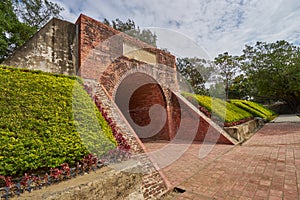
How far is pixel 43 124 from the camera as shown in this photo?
2508mm

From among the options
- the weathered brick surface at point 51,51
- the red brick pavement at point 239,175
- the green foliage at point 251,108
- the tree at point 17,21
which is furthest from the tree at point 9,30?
the green foliage at point 251,108

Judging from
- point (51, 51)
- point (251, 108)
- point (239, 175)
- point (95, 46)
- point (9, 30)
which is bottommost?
point (239, 175)

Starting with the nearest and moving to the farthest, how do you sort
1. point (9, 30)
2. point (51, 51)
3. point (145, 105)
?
point (51, 51) < point (145, 105) < point (9, 30)

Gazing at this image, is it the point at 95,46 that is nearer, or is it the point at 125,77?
the point at 95,46

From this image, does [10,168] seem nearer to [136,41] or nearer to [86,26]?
[86,26]

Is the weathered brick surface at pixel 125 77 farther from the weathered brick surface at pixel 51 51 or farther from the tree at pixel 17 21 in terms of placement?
the tree at pixel 17 21

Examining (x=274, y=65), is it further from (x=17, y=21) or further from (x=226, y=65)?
(x=17, y=21)

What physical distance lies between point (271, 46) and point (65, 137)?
64.0ft

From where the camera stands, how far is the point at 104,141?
9.46ft

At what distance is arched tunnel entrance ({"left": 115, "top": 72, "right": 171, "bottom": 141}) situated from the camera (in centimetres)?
759

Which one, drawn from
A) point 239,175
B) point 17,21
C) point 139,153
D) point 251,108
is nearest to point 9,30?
point 17,21

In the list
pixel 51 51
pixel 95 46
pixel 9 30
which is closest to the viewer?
pixel 51 51

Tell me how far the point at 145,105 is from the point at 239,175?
217 inches

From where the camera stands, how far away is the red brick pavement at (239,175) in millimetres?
2670
